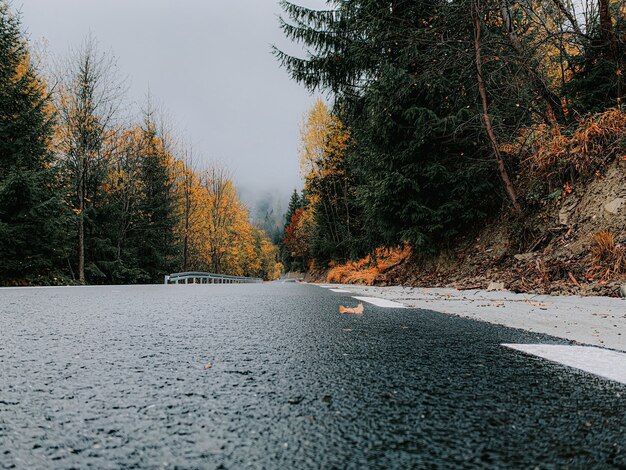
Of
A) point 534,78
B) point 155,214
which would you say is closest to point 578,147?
point 534,78

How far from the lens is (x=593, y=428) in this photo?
83 cm

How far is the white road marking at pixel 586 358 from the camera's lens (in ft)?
4.37

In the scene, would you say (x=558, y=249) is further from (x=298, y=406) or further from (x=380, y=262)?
(x=380, y=262)

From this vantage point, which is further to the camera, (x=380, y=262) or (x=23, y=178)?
(x=380, y=262)

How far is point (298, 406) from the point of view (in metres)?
0.96

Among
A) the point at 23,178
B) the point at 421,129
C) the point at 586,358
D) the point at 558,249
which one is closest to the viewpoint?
the point at 586,358

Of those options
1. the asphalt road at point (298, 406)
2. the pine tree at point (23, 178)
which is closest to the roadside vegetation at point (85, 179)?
the pine tree at point (23, 178)

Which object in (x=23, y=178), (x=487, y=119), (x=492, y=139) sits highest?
(x=23, y=178)

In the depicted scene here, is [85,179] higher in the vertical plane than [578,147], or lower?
higher

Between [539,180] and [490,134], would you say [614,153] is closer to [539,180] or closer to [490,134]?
[539,180]

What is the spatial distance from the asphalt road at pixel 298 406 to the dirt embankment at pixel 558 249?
4.04m

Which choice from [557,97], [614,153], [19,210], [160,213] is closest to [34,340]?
[614,153]

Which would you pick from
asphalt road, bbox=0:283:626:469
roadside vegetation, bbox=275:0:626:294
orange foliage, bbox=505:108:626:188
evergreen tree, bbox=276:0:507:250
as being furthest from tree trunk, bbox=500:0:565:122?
asphalt road, bbox=0:283:626:469

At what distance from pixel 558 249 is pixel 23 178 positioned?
13973 millimetres
